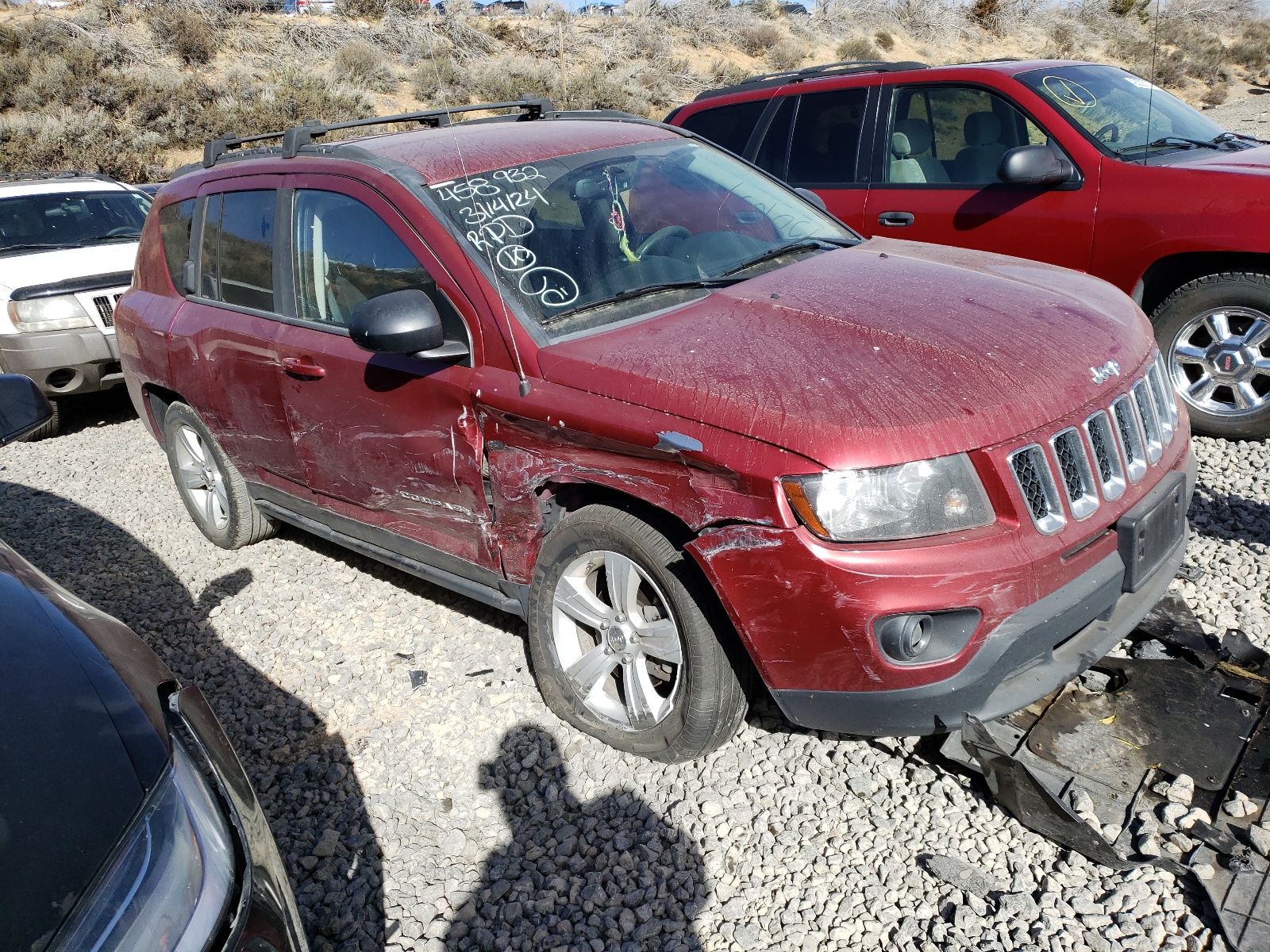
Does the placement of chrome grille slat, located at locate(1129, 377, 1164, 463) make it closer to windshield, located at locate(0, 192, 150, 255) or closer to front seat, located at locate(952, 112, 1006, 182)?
front seat, located at locate(952, 112, 1006, 182)

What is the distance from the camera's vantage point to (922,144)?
5.89 meters

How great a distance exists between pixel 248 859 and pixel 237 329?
284 cm

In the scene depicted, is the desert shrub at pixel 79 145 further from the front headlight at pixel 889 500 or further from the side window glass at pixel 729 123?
the front headlight at pixel 889 500

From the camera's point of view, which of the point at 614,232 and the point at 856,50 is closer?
the point at 614,232

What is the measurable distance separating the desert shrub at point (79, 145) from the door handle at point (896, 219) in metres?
18.0

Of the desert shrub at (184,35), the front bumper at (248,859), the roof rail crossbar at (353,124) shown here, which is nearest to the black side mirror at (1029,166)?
the roof rail crossbar at (353,124)

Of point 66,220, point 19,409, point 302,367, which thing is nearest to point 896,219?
point 302,367

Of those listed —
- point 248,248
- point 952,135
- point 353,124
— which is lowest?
point 952,135

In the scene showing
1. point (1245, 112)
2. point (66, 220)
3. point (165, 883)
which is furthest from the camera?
point (1245, 112)

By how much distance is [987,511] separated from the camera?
2451 mm

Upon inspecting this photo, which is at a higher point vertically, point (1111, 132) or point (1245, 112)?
point (1111, 132)

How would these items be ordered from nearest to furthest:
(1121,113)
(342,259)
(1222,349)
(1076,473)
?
(1076,473)
(342,259)
(1222,349)
(1121,113)

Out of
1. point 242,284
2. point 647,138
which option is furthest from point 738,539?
point 242,284

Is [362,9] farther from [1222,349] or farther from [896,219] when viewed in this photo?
[1222,349]
